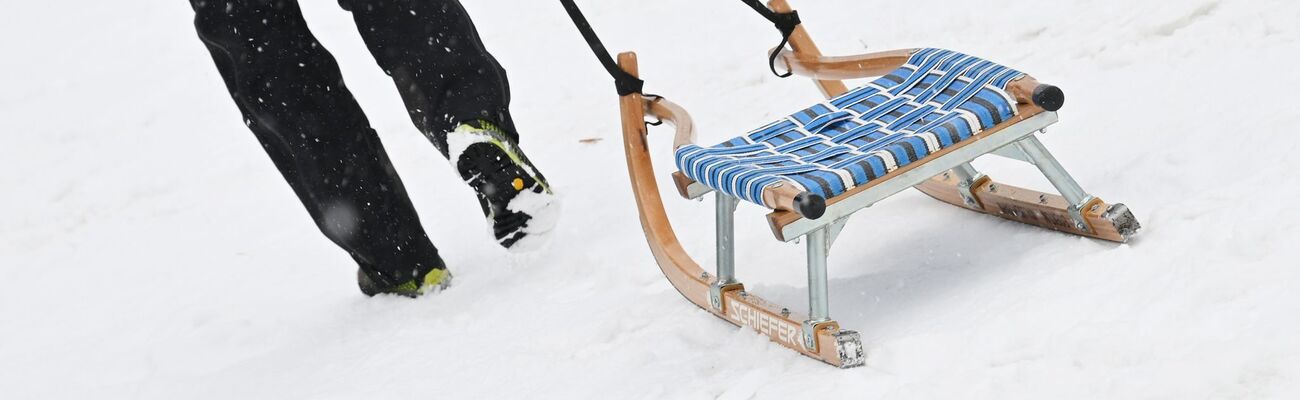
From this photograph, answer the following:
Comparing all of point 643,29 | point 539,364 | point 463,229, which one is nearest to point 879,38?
point 643,29

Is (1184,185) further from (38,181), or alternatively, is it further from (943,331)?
(38,181)

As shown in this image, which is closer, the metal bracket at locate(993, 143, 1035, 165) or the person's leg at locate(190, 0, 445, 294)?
the metal bracket at locate(993, 143, 1035, 165)

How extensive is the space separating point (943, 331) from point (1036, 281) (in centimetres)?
20

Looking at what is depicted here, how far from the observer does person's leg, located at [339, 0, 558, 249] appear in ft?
9.02

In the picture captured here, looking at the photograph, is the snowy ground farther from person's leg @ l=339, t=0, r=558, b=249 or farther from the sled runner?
person's leg @ l=339, t=0, r=558, b=249

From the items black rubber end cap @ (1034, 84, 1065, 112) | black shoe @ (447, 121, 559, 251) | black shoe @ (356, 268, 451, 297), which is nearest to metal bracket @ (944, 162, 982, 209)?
black rubber end cap @ (1034, 84, 1065, 112)

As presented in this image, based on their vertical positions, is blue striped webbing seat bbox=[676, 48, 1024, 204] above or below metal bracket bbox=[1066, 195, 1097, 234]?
above

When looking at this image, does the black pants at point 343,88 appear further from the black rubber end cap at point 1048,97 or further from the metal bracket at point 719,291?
the black rubber end cap at point 1048,97

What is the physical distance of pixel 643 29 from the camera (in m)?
4.92

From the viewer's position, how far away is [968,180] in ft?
8.49

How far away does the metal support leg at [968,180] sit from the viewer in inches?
102

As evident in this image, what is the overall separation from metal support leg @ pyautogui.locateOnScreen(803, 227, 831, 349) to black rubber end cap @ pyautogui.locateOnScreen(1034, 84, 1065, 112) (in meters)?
0.39

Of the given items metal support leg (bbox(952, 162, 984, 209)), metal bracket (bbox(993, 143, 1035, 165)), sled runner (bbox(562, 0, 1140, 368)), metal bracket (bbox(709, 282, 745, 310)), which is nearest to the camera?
sled runner (bbox(562, 0, 1140, 368))

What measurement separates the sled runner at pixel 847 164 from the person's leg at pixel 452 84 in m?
0.24
